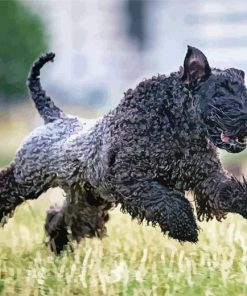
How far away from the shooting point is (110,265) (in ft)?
23.1

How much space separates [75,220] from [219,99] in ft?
5.15

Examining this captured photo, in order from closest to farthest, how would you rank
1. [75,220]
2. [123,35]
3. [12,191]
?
[12,191]
[75,220]
[123,35]

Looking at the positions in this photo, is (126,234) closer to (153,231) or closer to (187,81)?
(153,231)

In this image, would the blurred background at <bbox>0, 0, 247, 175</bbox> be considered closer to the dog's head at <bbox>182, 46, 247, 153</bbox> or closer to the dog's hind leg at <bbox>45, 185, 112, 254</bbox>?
the dog's hind leg at <bbox>45, 185, 112, 254</bbox>

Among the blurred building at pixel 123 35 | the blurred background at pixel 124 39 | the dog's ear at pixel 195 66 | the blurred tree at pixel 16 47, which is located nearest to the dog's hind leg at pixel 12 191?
the dog's ear at pixel 195 66

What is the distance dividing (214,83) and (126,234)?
183cm

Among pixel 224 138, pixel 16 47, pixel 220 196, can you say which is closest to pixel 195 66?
pixel 224 138

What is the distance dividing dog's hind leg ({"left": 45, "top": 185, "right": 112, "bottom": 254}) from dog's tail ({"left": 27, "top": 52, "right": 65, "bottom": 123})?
48 cm

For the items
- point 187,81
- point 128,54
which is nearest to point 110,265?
point 187,81

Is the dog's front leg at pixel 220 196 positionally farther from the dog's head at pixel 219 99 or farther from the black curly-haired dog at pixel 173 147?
the dog's head at pixel 219 99

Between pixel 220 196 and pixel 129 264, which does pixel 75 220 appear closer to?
pixel 129 264

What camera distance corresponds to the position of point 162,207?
658cm

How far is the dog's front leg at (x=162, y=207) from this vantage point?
21.5 ft

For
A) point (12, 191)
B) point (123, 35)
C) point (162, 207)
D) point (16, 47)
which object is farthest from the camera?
point (123, 35)
